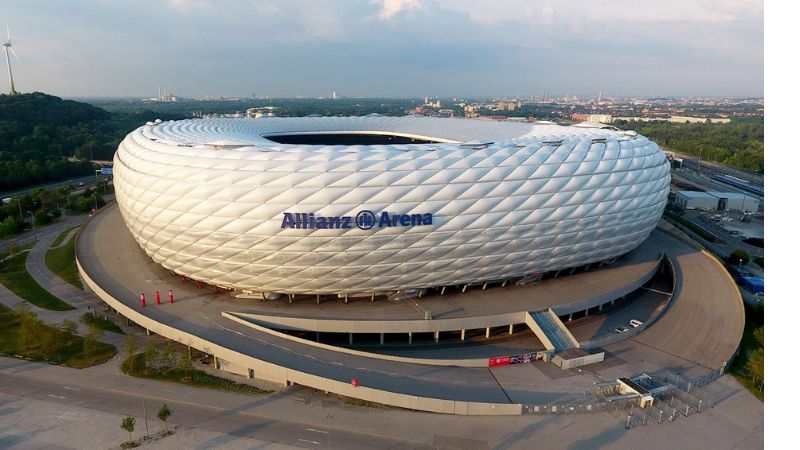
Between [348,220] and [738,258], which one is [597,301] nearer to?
[348,220]

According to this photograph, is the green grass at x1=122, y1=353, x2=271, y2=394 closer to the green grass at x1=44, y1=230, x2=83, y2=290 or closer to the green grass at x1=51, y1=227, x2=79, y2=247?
the green grass at x1=44, y1=230, x2=83, y2=290

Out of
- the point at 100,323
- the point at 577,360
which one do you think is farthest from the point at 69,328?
the point at 577,360

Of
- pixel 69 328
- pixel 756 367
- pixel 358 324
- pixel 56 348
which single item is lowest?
pixel 756 367

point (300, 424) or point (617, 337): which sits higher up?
point (617, 337)

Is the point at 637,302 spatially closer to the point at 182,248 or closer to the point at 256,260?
the point at 256,260

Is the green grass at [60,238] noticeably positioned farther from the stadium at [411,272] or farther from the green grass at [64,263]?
the stadium at [411,272]

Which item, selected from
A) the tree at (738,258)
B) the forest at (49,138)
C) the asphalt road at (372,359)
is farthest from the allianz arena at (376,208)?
the forest at (49,138)
